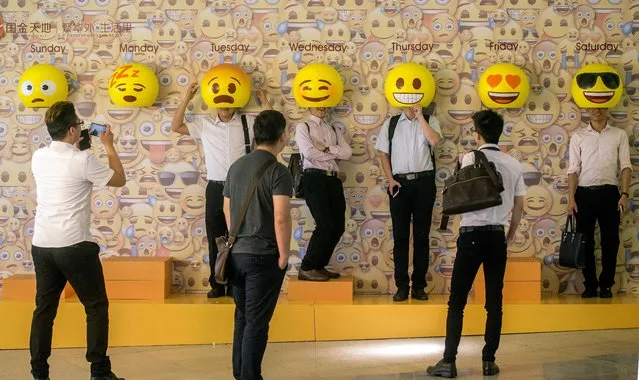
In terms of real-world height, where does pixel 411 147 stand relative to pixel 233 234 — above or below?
above

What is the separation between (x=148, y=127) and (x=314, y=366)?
113 inches

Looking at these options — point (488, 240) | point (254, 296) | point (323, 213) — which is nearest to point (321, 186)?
point (323, 213)

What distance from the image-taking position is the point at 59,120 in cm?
591

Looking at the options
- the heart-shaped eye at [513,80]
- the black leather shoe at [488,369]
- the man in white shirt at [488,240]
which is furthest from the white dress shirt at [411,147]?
the black leather shoe at [488,369]

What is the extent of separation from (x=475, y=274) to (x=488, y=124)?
990mm

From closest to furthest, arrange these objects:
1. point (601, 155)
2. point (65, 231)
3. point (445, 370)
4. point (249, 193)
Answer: point (249, 193), point (65, 231), point (445, 370), point (601, 155)

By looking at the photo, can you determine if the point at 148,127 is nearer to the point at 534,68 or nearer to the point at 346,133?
the point at 346,133

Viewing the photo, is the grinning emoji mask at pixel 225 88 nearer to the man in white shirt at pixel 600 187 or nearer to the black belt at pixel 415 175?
the black belt at pixel 415 175

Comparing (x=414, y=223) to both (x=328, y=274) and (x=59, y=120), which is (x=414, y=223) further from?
(x=59, y=120)

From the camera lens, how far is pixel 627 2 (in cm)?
878

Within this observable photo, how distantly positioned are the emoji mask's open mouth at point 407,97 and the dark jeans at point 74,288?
3236 millimetres

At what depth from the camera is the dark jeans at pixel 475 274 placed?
6.25 meters

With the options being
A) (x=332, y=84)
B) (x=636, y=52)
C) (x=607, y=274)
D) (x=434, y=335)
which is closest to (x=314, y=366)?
(x=434, y=335)

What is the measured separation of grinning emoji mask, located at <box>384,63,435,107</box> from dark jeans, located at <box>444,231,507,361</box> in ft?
7.07
